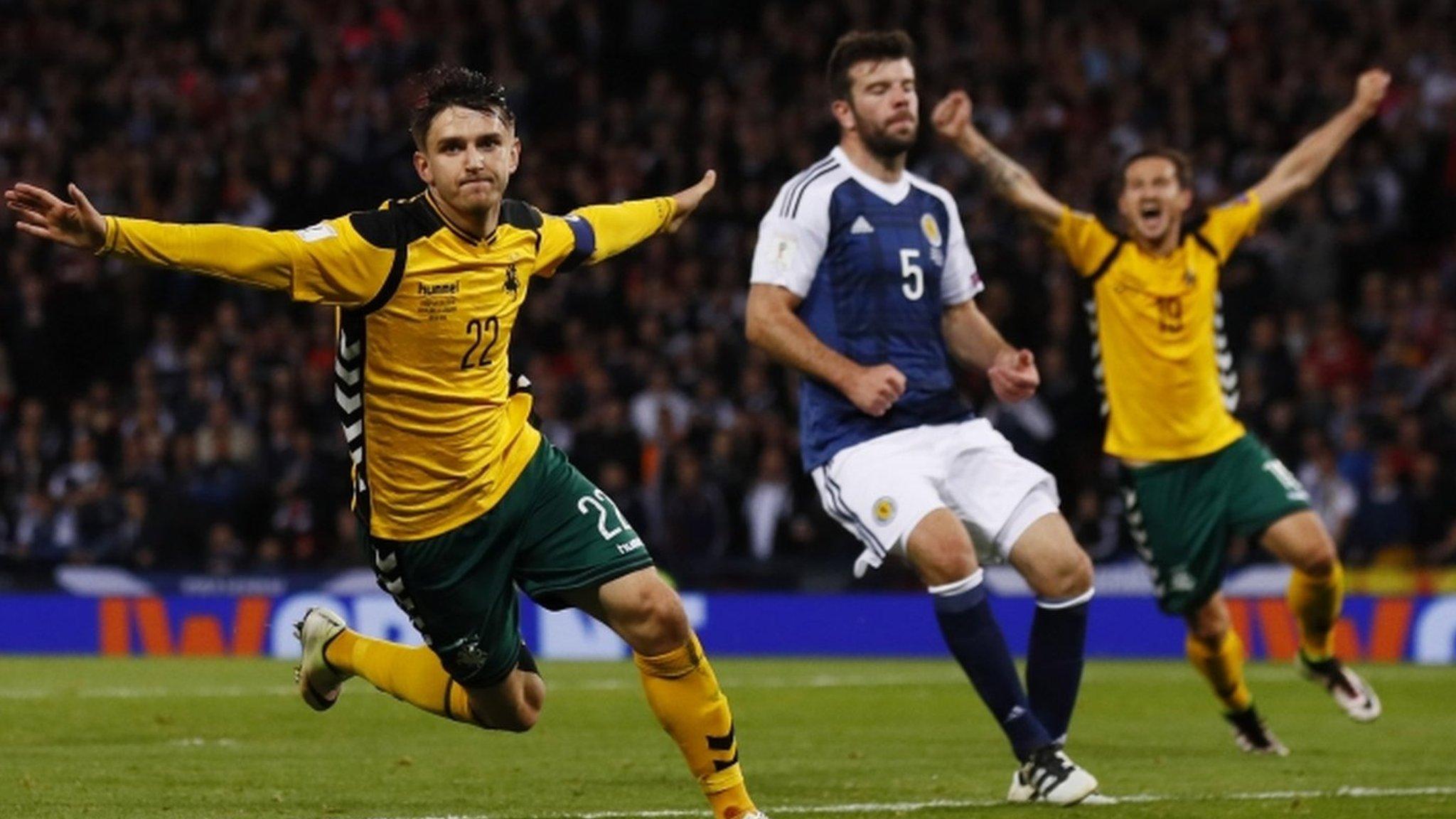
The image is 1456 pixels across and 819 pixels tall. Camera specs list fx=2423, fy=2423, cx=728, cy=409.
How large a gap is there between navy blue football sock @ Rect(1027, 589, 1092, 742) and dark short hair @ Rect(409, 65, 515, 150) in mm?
2826

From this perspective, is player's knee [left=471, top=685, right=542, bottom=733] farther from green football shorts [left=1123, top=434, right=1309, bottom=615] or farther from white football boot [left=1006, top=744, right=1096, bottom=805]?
green football shorts [left=1123, top=434, right=1309, bottom=615]

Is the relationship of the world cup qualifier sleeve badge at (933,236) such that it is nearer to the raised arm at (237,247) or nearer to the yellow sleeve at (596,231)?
the yellow sleeve at (596,231)

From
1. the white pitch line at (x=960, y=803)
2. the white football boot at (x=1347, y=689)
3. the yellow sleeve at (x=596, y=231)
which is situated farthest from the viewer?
the white football boot at (x=1347, y=689)

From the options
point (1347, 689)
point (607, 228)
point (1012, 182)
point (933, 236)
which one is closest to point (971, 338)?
point (933, 236)

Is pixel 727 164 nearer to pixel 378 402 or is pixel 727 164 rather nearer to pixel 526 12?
pixel 526 12

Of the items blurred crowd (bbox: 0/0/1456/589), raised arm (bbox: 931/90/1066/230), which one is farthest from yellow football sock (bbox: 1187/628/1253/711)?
blurred crowd (bbox: 0/0/1456/589)

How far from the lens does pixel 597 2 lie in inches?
988

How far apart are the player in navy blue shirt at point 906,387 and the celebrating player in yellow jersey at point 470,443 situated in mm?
Answer: 1353

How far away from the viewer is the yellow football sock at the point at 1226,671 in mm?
10469

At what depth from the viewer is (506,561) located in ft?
25.0

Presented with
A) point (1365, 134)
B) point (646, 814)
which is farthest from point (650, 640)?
point (1365, 134)

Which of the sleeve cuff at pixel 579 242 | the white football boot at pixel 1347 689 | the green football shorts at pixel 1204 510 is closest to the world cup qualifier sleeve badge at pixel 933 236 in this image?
the sleeve cuff at pixel 579 242

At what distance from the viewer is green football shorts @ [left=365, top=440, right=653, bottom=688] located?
7465 mm

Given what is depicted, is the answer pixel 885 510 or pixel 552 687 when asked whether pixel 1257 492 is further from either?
pixel 552 687
